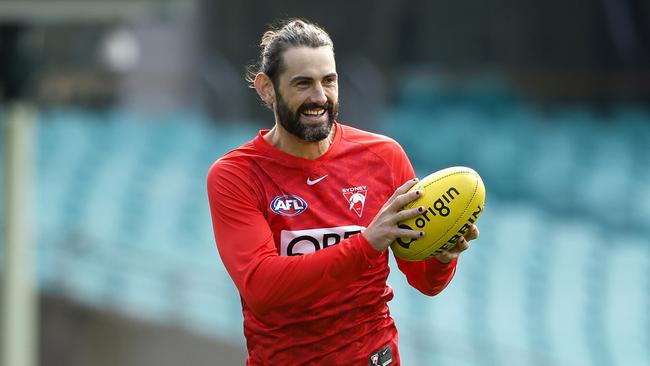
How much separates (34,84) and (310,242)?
596cm

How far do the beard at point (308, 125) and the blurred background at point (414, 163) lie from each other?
4623mm

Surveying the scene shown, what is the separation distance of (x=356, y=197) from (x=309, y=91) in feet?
1.19

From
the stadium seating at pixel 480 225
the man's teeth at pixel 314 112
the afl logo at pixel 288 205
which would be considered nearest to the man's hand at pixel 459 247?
the afl logo at pixel 288 205

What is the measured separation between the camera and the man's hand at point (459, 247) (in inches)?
137

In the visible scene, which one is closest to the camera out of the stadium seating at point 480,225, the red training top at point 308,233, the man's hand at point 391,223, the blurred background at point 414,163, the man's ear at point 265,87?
the man's hand at point 391,223

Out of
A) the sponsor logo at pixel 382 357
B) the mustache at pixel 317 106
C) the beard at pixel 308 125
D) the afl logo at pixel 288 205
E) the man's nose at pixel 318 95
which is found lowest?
the sponsor logo at pixel 382 357

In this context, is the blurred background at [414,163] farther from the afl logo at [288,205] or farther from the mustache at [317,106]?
the mustache at [317,106]

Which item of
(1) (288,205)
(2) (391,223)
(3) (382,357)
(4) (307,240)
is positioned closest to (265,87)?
(1) (288,205)

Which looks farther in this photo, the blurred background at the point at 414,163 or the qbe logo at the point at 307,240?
the blurred background at the point at 414,163

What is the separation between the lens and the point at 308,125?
11.4 feet

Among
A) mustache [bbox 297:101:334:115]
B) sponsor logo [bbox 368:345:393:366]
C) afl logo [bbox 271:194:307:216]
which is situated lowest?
sponsor logo [bbox 368:345:393:366]

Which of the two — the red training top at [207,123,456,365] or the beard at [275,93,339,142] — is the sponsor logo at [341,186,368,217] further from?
the beard at [275,93,339,142]

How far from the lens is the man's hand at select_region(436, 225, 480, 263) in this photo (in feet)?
11.4

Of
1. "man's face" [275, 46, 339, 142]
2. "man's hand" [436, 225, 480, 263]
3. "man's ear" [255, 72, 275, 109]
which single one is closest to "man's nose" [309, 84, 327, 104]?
"man's face" [275, 46, 339, 142]
